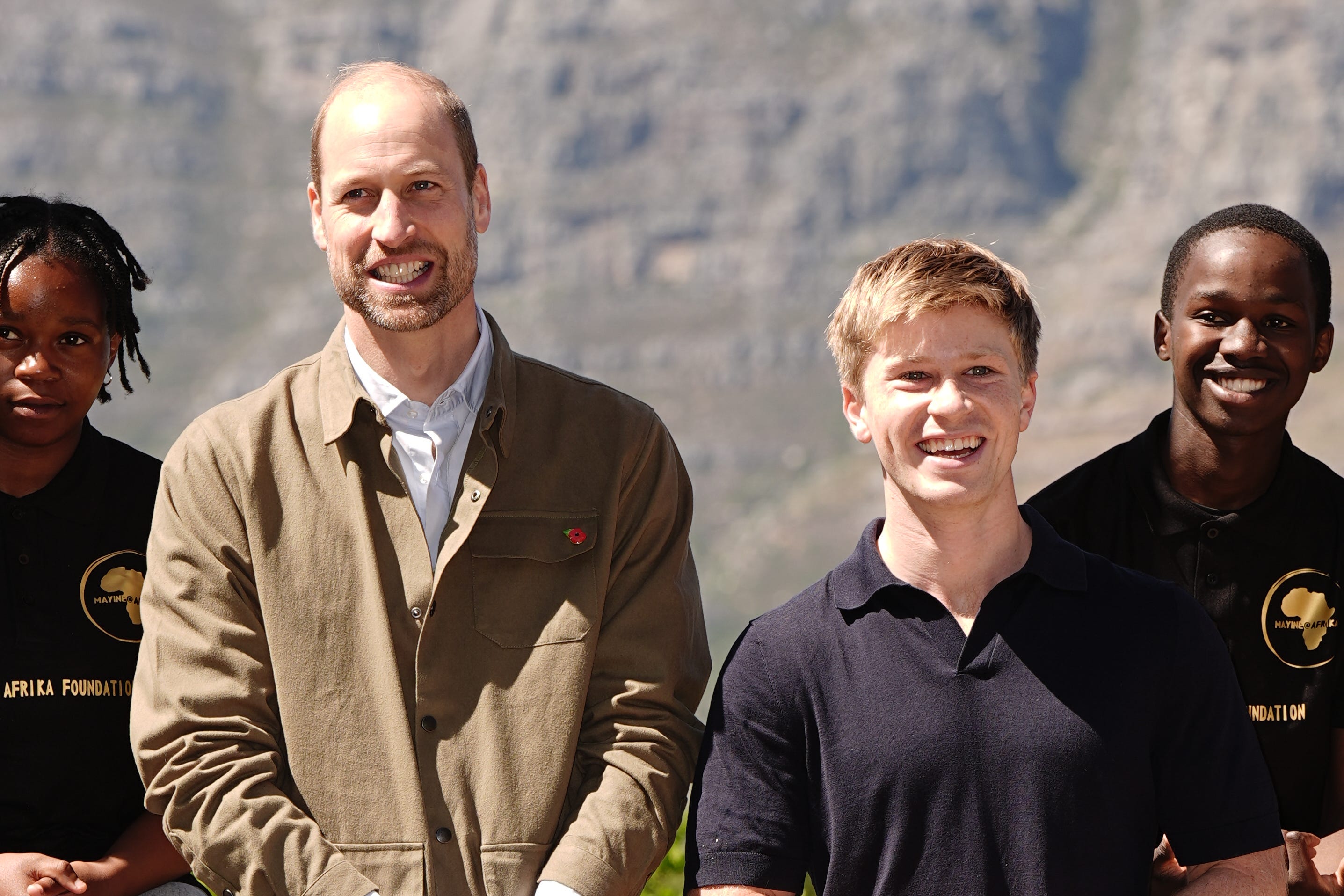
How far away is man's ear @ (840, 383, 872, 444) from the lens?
3574 millimetres

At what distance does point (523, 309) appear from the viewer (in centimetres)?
16788

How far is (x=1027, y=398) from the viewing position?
3.53 meters

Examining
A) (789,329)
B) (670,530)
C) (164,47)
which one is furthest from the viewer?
(164,47)

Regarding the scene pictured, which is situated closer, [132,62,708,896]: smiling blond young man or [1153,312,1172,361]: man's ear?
[132,62,708,896]: smiling blond young man

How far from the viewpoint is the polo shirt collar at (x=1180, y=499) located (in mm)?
4133

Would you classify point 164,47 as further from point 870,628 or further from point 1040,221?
point 870,628

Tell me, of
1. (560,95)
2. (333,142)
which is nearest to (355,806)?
(333,142)

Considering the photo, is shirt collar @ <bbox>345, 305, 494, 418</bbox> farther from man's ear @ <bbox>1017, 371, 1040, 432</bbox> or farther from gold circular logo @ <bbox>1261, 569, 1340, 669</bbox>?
gold circular logo @ <bbox>1261, 569, 1340, 669</bbox>

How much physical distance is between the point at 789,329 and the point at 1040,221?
94.6 feet

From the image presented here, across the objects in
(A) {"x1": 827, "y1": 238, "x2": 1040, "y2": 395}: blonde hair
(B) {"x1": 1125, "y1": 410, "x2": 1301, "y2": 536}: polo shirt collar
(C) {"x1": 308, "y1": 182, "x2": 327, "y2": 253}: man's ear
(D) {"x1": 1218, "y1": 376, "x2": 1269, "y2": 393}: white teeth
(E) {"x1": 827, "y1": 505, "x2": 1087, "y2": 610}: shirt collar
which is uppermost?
(C) {"x1": 308, "y1": 182, "x2": 327, "y2": 253}: man's ear

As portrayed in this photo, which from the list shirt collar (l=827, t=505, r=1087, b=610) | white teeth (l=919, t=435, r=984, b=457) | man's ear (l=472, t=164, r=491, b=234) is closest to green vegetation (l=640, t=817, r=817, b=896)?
shirt collar (l=827, t=505, r=1087, b=610)

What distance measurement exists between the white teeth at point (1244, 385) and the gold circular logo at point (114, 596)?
2718mm

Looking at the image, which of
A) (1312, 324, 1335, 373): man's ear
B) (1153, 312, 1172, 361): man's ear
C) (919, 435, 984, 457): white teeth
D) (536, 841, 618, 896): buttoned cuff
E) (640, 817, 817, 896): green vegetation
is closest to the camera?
(919, 435, 984, 457): white teeth

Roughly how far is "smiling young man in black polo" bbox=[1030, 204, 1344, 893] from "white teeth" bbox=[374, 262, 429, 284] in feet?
5.12
